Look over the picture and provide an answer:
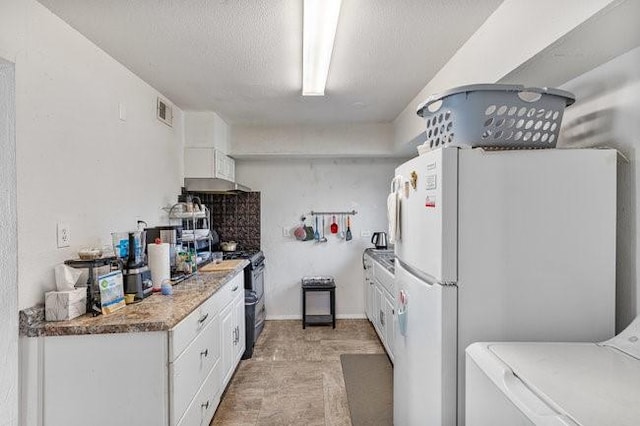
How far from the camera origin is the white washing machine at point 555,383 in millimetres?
759

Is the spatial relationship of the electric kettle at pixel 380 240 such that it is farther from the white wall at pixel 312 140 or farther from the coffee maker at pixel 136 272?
the coffee maker at pixel 136 272

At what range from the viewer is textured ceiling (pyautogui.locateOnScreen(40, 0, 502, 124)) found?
1654 mm

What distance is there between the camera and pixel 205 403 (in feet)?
6.65

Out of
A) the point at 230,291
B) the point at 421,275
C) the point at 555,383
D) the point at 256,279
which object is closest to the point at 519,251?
the point at 421,275

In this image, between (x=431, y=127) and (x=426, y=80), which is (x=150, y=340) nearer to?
(x=431, y=127)

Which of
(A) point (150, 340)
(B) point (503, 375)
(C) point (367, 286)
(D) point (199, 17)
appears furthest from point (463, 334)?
(C) point (367, 286)

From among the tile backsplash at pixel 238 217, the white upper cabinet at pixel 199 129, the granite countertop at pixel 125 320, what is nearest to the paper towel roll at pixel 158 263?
the granite countertop at pixel 125 320

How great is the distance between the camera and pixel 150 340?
5.00 ft

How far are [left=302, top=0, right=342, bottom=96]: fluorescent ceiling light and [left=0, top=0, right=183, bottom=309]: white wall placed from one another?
123 centimetres

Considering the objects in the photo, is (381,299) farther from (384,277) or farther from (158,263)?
(158,263)

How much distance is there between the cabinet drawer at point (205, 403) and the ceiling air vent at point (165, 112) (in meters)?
2.01

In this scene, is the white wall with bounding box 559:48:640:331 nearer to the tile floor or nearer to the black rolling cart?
the tile floor

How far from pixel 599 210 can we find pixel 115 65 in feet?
8.88

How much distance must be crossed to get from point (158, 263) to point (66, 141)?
833 millimetres
